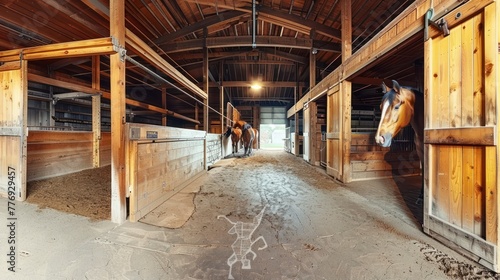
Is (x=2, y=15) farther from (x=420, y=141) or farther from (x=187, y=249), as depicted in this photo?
(x=420, y=141)

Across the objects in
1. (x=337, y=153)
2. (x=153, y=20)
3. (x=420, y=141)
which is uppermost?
(x=153, y=20)

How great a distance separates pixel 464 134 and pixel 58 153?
6320 mm

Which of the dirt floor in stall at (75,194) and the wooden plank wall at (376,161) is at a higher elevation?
the wooden plank wall at (376,161)

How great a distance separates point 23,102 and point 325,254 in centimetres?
432

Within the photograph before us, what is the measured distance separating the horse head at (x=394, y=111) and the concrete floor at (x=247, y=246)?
1.10 meters

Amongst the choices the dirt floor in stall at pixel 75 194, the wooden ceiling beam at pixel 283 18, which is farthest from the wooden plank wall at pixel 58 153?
the wooden ceiling beam at pixel 283 18

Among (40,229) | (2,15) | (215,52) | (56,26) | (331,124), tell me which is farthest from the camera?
(215,52)

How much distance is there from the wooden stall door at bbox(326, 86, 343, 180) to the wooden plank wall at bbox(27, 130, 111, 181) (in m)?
6.07

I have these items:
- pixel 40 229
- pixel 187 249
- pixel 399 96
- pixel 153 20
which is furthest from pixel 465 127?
pixel 153 20

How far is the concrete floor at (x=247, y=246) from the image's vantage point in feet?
4.50

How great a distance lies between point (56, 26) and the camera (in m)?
4.32

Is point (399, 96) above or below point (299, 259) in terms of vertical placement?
above

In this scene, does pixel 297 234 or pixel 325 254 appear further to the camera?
pixel 297 234

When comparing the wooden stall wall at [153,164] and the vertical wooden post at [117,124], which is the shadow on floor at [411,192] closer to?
the wooden stall wall at [153,164]
